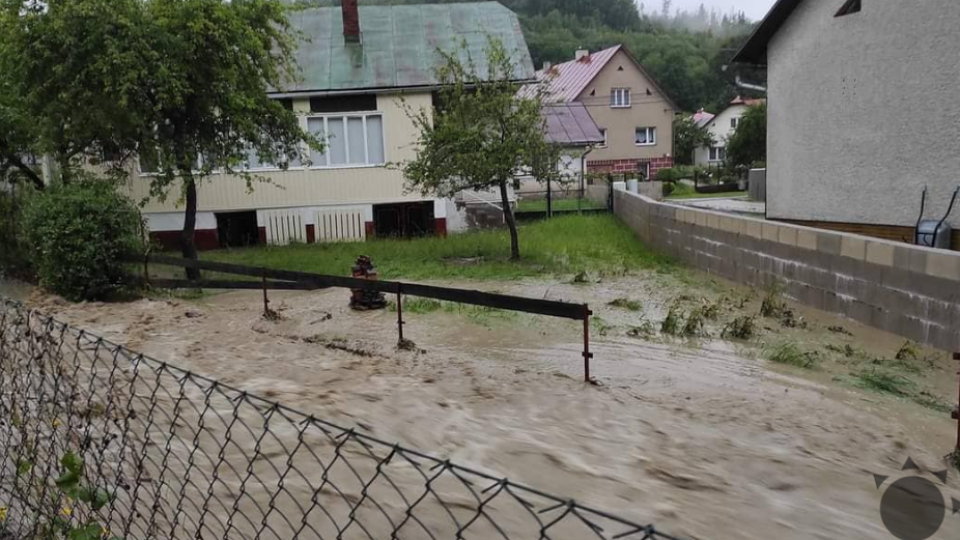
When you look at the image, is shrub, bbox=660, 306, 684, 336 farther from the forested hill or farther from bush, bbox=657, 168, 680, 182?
the forested hill

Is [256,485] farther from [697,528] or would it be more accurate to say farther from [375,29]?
[375,29]

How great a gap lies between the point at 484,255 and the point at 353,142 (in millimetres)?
5844

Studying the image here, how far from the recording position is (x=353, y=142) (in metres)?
20.1

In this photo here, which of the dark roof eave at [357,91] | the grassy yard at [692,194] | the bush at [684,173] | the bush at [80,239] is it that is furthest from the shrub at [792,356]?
the bush at [684,173]

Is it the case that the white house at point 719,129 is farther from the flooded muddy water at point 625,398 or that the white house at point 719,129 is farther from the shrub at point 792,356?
the shrub at point 792,356

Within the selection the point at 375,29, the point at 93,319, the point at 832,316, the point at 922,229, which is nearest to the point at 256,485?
the point at 93,319

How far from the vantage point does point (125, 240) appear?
11.5m

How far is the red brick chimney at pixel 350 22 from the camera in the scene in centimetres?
2120

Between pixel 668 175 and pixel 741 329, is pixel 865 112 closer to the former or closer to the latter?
pixel 741 329

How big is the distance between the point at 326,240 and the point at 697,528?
55.6ft

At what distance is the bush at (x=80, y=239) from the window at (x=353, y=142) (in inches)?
337

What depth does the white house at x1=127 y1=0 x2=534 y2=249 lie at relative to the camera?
19766 millimetres

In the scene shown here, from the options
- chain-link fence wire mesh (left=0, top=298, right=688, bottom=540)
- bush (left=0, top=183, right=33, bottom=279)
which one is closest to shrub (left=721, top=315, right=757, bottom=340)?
chain-link fence wire mesh (left=0, top=298, right=688, bottom=540)

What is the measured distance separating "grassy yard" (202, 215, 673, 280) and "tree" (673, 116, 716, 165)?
37608 mm
